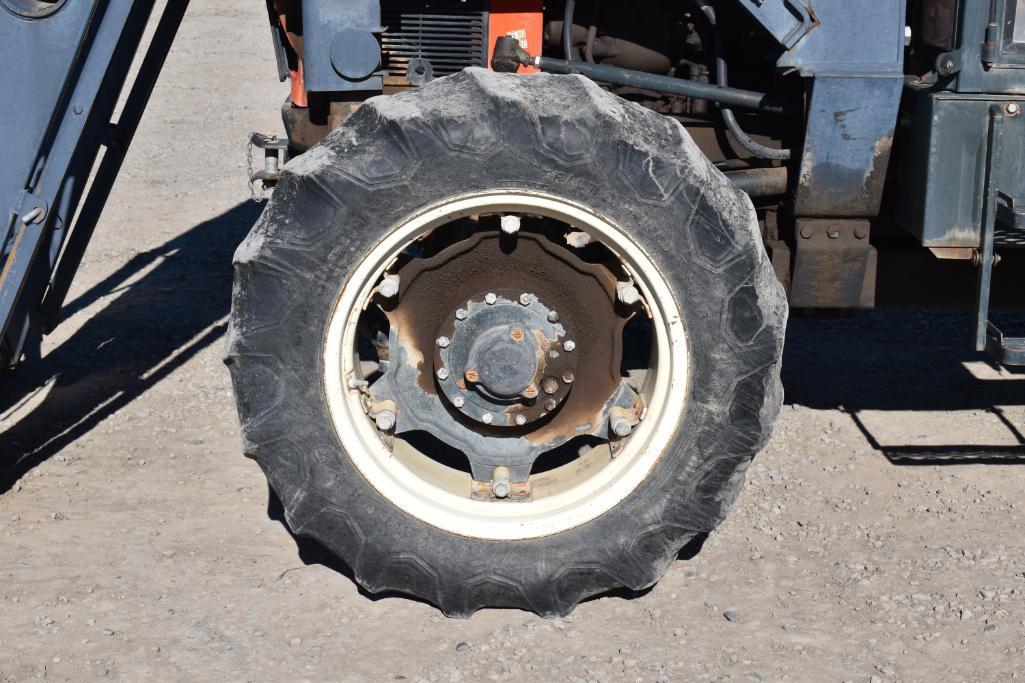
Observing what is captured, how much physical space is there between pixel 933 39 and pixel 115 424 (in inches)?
138

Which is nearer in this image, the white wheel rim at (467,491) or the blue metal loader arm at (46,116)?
the white wheel rim at (467,491)

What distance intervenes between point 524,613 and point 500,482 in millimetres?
405

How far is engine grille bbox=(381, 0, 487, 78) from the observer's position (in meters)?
3.88

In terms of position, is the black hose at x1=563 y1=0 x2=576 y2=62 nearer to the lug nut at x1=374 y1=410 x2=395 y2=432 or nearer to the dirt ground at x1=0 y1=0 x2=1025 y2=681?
the lug nut at x1=374 y1=410 x2=395 y2=432

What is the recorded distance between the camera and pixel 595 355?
3721 mm

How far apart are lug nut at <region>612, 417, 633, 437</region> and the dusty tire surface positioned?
168 mm

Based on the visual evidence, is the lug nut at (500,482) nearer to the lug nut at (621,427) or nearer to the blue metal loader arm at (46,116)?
the lug nut at (621,427)

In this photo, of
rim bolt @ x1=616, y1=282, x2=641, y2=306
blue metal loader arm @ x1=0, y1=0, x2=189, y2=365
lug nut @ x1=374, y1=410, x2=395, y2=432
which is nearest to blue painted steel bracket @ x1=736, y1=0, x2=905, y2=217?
rim bolt @ x1=616, y1=282, x2=641, y2=306

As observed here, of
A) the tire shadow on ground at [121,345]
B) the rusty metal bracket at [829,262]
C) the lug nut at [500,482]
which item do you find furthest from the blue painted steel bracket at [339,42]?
the tire shadow on ground at [121,345]

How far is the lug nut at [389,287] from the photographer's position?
11.8 ft

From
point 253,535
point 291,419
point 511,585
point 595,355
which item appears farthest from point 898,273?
point 253,535

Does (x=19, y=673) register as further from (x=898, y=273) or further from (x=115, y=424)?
(x=898, y=273)

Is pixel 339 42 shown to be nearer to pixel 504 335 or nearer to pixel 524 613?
pixel 504 335

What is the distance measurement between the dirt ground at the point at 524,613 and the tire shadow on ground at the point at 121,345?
0.06 feet
